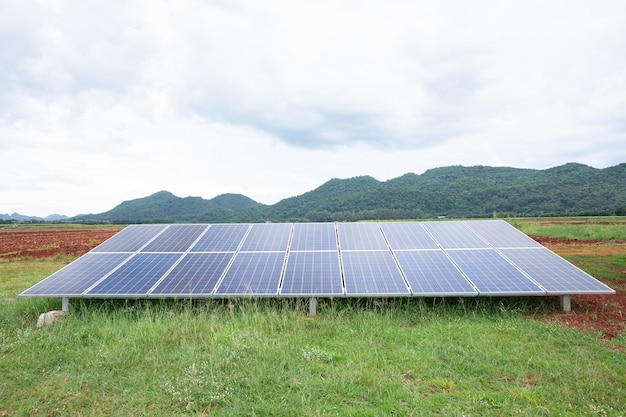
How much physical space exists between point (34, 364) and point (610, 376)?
9673mm

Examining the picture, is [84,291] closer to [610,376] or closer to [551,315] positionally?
[610,376]

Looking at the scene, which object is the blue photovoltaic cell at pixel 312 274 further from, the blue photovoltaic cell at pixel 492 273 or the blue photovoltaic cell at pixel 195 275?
the blue photovoltaic cell at pixel 492 273

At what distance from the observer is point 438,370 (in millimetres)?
5820

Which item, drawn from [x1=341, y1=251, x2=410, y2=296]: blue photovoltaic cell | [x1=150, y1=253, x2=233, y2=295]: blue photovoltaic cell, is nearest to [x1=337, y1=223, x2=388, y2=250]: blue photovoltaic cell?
[x1=341, y1=251, x2=410, y2=296]: blue photovoltaic cell

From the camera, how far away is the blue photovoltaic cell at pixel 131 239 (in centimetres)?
1168

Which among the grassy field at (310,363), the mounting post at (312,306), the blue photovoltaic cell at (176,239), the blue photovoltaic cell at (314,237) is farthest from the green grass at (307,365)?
the blue photovoltaic cell at (176,239)

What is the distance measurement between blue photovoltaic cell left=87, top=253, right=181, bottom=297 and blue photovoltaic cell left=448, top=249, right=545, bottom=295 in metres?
8.55

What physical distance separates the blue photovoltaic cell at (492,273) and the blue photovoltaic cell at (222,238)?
23.2ft

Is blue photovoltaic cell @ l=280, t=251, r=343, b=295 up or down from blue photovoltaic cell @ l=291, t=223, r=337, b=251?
down

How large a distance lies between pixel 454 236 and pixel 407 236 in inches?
65.1

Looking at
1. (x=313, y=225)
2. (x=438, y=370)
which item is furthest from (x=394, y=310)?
(x=313, y=225)

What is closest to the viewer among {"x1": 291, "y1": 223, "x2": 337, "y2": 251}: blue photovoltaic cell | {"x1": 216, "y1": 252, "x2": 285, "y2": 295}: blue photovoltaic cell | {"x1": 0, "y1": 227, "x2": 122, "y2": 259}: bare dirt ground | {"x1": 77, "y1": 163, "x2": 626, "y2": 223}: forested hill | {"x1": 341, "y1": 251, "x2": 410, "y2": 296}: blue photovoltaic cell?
{"x1": 341, "y1": 251, "x2": 410, "y2": 296}: blue photovoltaic cell

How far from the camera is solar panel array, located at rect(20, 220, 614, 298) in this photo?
8.79m

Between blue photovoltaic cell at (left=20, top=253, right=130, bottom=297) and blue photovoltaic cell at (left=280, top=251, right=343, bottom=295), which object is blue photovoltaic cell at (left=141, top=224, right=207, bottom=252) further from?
blue photovoltaic cell at (left=280, top=251, right=343, bottom=295)
